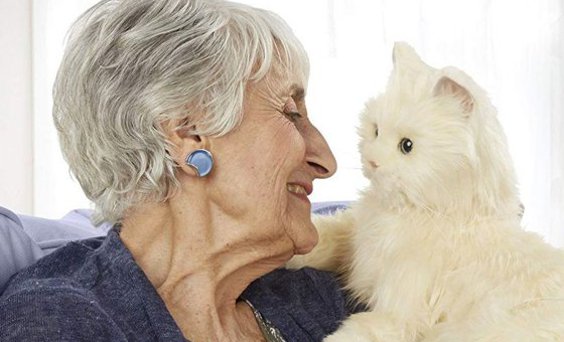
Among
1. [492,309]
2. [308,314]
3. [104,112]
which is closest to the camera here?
[492,309]

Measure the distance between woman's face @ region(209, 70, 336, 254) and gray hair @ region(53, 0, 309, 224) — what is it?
0.03 m

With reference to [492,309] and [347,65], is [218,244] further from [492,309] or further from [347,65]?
[347,65]

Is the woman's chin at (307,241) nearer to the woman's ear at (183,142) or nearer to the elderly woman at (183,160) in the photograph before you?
the elderly woman at (183,160)

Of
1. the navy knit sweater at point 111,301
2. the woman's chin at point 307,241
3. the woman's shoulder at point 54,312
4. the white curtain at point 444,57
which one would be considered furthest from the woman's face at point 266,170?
the white curtain at point 444,57

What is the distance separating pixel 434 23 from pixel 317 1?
36cm

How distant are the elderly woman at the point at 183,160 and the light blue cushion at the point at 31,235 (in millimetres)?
61

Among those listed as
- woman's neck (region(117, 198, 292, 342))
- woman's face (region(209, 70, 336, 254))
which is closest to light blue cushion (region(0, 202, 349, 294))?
woman's neck (region(117, 198, 292, 342))

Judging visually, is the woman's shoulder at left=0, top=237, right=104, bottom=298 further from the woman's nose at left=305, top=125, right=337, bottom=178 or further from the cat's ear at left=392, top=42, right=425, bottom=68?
the cat's ear at left=392, top=42, right=425, bottom=68

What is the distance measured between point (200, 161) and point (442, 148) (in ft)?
1.12

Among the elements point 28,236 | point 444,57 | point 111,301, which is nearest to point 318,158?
point 111,301

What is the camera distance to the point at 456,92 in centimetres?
112

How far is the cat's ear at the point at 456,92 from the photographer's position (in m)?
1.11

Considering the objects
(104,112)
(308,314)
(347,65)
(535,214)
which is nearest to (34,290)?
(104,112)

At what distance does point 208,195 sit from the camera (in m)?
1.28
